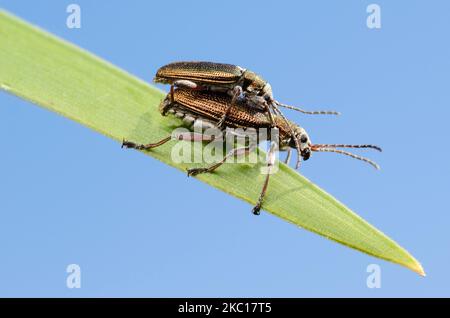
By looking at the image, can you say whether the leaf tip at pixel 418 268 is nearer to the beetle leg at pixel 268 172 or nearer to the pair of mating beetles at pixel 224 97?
the beetle leg at pixel 268 172

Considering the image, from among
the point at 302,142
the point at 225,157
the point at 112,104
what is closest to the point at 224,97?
the point at 302,142

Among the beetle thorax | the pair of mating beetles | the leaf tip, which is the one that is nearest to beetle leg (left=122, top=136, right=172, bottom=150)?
the pair of mating beetles

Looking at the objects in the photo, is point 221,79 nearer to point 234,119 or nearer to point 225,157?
point 234,119

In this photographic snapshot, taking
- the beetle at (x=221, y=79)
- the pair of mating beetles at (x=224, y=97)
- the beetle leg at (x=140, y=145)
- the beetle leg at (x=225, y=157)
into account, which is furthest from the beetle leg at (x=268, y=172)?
the beetle leg at (x=140, y=145)

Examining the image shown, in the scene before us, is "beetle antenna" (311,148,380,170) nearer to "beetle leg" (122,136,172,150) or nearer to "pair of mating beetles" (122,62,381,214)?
"pair of mating beetles" (122,62,381,214)

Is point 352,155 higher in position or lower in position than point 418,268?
higher

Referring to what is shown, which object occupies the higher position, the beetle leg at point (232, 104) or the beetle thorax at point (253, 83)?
the beetle thorax at point (253, 83)

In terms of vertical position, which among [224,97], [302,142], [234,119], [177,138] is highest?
[224,97]
